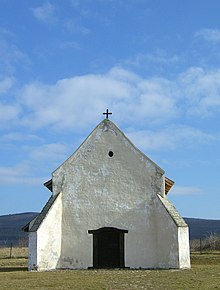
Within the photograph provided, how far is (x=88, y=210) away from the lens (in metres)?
24.4

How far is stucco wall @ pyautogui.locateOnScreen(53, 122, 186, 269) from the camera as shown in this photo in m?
23.8

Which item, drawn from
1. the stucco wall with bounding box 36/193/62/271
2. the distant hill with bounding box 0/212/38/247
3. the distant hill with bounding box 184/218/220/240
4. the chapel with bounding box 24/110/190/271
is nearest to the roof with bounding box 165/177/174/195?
the chapel with bounding box 24/110/190/271

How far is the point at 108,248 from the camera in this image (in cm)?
2414

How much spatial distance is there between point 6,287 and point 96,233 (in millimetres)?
9104

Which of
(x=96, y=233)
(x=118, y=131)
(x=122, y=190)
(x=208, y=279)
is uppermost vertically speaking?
(x=118, y=131)

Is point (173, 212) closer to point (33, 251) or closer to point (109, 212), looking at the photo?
point (109, 212)

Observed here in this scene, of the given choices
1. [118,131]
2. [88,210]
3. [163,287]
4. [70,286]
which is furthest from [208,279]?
[118,131]

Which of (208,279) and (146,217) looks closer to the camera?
(208,279)

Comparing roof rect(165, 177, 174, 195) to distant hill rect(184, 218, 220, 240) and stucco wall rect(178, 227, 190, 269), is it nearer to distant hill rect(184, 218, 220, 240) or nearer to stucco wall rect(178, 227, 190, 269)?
stucco wall rect(178, 227, 190, 269)

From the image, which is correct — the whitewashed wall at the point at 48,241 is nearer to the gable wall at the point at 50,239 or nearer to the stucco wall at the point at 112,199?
the gable wall at the point at 50,239

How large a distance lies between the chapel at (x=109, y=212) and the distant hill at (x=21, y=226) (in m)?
88.5

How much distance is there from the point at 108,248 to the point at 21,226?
115 m

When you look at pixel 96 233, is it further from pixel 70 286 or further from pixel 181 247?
pixel 70 286

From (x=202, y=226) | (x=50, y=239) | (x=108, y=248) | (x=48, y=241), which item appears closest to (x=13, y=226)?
(x=202, y=226)
